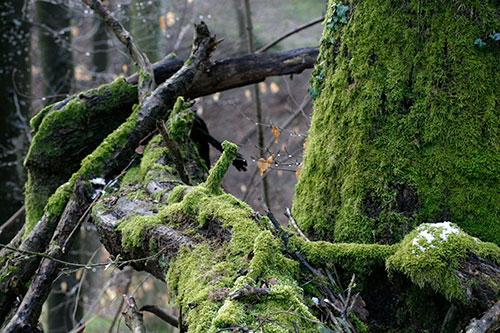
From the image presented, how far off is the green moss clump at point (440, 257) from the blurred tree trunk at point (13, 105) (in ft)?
19.2

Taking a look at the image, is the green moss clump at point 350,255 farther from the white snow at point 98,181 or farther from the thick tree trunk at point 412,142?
the white snow at point 98,181

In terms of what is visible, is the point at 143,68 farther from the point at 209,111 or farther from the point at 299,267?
the point at 209,111

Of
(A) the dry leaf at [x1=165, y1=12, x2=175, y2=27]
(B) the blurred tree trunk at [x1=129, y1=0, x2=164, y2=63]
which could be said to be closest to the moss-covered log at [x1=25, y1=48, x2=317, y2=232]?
(B) the blurred tree trunk at [x1=129, y1=0, x2=164, y2=63]

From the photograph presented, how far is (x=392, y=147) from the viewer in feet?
7.94

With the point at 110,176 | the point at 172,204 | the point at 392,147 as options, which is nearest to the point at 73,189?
the point at 110,176

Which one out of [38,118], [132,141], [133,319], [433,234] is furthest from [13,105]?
[433,234]

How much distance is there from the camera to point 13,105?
6676mm

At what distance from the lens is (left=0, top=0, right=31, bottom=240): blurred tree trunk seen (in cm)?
646

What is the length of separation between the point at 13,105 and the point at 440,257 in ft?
21.2

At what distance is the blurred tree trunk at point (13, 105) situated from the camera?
6.46m

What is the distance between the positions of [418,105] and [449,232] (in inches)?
27.7

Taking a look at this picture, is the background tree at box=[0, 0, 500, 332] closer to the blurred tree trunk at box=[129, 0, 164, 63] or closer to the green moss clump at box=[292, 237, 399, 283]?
the green moss clump at box=[292, 237, 399, 283]

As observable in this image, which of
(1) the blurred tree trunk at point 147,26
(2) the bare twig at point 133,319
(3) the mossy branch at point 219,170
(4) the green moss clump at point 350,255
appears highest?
(1) the blurred tree trunk at point 147,26

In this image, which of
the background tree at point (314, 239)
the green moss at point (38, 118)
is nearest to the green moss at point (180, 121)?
the background tree at point (314, 239)
